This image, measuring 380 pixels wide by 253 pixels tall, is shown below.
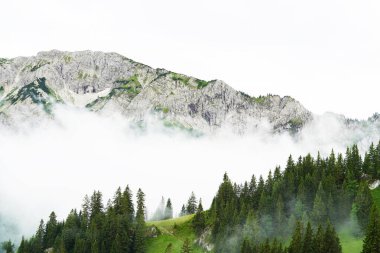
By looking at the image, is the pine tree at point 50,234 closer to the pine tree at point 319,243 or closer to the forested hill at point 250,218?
the forested hill at point 250,218

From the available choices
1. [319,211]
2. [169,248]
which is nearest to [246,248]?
[319,211]

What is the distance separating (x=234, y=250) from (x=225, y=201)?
3007 centimetres

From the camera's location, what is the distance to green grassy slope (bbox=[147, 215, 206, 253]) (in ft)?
509

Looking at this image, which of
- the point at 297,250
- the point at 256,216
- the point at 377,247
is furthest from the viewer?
the point at 256,216

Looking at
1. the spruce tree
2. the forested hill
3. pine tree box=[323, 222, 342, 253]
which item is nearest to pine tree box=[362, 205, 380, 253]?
pine tree box=[323, 222, 342, 253]

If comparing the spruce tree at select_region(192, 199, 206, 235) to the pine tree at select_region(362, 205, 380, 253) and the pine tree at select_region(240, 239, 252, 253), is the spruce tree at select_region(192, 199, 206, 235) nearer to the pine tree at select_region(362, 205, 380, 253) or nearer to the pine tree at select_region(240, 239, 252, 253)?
the pine tree at select_region(240, 239, 252, 253)

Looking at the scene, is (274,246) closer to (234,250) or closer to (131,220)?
(234,250)

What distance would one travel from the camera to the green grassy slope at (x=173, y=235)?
15500 centimetres

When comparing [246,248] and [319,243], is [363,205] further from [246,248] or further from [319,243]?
[246,248]

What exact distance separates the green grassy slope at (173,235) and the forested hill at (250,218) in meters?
0.34

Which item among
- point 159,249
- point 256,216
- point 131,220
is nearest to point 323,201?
point 256,216

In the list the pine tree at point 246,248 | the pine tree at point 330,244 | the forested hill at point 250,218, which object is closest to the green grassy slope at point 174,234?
the forested hill at point 250,218

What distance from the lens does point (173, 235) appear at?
534 feet

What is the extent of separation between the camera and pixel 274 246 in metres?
105
